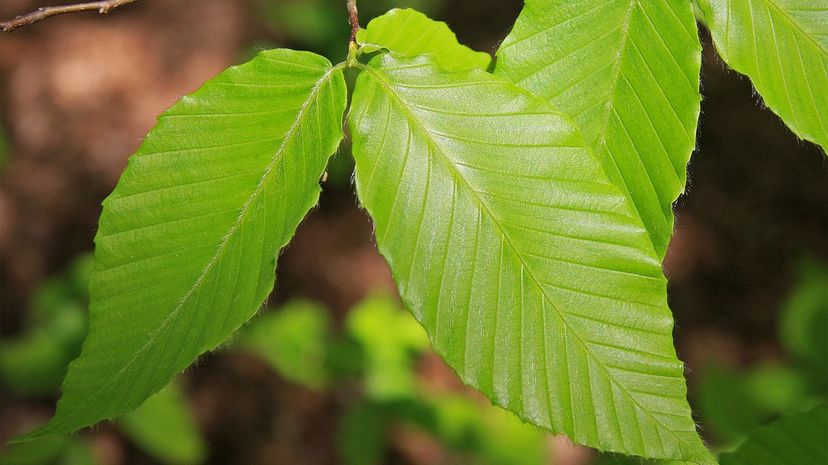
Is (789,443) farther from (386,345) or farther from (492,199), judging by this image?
(386,345)

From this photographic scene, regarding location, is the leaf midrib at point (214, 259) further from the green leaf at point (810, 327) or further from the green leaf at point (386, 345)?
the green leaf at point (810, 327)

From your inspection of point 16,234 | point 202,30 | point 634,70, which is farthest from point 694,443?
point 202,30

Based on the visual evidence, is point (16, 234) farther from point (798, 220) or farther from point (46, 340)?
point (798, 220)

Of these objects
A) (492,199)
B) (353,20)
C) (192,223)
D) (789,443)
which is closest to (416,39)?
(353,20)

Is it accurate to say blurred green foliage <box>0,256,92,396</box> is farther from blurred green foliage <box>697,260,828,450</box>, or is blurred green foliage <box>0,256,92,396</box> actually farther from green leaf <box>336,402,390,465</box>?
blurred green foliage <box>697,260,828,450</box>

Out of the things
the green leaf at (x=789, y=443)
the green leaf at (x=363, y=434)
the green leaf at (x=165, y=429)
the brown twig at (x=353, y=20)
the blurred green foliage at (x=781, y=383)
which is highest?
the brown twig at (x=353, y=20)

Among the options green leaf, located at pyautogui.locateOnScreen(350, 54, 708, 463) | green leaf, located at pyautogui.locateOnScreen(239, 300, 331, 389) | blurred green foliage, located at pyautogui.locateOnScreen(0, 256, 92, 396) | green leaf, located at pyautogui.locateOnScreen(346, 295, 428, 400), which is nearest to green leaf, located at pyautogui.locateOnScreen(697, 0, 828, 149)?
green leaf, located at pyautogui.locateOnScreen(350, 54, 708, 463)

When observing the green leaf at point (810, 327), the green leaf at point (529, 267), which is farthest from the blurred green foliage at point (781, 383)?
the green leaf at point (529, 267)
